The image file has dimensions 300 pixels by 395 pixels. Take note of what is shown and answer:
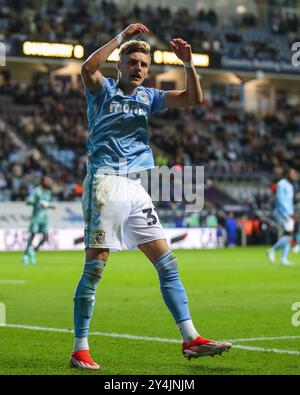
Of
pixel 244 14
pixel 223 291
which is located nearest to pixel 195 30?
pixel 244 14

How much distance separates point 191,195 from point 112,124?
1191 inches

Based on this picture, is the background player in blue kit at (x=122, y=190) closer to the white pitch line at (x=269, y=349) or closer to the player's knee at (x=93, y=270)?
the player's knee at (x=93, y=270)

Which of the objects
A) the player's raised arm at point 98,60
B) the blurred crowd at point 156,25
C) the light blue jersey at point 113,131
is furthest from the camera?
the blurred crowd at point 156,25

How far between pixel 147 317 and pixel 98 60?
4756mm

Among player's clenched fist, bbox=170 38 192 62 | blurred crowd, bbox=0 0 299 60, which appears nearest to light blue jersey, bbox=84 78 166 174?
player's clenched fist, bbox=170 38 192 62

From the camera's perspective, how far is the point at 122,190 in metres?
7.43

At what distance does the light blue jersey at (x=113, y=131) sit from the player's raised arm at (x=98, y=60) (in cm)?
16

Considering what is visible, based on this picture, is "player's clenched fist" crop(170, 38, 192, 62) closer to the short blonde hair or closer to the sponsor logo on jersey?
the short blonde hair

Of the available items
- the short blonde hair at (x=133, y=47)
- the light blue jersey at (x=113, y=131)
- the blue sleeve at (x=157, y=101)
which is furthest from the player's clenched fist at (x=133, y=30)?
the blue sleeve at (x=157, y=101)

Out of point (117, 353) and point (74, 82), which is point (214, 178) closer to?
point (74, 82)

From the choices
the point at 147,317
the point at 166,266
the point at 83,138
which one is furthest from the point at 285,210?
the point at 83,138

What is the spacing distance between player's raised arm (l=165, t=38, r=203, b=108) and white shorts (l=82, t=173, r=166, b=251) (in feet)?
2.59

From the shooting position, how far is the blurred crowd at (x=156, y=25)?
132 feet

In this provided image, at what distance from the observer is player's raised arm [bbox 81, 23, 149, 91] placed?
22.9 ft
